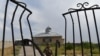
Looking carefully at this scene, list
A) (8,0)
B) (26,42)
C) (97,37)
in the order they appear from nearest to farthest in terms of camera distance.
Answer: (26,42), (8,0), (97,37)

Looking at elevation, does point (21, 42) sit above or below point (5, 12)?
below

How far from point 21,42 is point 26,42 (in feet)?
0.35

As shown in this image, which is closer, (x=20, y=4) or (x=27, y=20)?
(x=20, y=4)

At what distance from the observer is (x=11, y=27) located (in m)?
2.07

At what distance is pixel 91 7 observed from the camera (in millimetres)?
2463

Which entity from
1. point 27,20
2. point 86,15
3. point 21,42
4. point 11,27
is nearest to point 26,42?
point 21,42

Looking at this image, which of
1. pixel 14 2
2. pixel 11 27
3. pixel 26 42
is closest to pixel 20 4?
pixel 14 2

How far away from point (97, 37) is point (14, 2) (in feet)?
2.76

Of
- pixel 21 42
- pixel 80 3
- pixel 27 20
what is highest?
pixel 80 3

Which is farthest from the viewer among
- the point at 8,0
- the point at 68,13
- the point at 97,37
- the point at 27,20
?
the point at 68,13

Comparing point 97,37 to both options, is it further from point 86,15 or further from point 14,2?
point 14,2

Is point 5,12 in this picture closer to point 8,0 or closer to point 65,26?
point 8,0

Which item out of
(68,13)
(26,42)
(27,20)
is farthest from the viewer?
(68,13)

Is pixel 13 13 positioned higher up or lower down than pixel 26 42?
higher up
